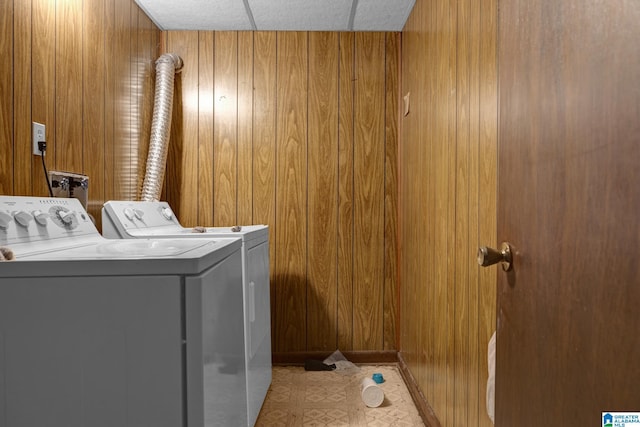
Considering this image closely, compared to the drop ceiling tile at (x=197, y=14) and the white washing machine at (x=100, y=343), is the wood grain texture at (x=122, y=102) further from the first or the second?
the white washing machine at (x=100, y=343)

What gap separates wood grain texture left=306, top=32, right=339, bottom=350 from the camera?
2.73 metres

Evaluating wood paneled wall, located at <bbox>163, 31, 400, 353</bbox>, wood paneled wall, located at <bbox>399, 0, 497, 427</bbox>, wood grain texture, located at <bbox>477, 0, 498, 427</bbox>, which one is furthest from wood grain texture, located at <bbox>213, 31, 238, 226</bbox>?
wood grain texture, located at <bbox>477, 0, 498, 427</bbox>

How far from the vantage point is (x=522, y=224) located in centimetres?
77

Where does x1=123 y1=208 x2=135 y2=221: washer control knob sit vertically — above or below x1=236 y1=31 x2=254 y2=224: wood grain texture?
below

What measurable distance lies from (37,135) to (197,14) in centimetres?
134

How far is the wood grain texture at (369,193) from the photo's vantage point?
2738 millimetres

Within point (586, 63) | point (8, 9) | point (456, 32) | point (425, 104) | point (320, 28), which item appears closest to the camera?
point (586, 63)

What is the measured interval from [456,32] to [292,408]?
191cm

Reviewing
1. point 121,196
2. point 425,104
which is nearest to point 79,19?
point 121,196

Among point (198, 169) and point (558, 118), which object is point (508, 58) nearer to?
point (558, 118)

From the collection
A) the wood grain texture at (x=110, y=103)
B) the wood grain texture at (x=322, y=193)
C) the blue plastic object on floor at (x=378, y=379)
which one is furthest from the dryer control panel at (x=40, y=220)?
the blue plastic object on floor at (x=378, y=379)

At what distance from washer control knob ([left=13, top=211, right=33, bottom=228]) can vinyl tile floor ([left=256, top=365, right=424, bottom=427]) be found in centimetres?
136

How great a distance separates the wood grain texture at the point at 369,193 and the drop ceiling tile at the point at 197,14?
0.80m

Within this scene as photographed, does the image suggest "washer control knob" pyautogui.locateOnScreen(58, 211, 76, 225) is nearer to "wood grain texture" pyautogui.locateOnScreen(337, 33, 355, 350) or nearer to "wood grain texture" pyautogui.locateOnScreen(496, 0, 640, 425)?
"wood grain texture" pyautogui.locateOnScreen(496, 0, 640, 425)
